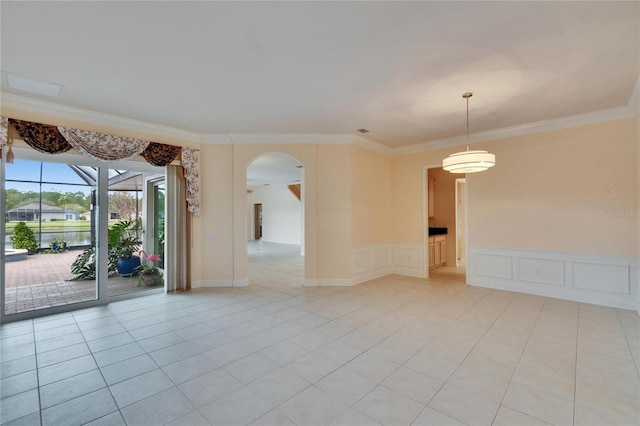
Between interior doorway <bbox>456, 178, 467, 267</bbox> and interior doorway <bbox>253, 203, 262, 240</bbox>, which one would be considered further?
interior doorway <bbox>253, 203, 262, 240</bbox>

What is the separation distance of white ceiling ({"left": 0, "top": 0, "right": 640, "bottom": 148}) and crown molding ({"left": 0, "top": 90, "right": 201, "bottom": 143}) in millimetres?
158

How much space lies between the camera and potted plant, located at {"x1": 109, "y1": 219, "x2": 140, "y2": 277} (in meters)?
5.39

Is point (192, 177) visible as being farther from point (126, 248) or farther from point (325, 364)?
point (325, 364)

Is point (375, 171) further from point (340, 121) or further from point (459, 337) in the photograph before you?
point (459, 337)

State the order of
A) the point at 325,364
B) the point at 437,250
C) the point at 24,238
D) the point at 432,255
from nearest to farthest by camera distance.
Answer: the point at 325,364, the point at 24,238, the point at 432,255, the point at 437,250

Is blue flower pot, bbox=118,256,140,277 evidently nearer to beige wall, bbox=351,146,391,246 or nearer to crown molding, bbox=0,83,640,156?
crown molding, bbox=0,83,640,156

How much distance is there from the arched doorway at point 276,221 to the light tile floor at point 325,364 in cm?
216

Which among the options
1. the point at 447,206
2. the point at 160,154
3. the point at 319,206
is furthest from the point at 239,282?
the point at 447,206

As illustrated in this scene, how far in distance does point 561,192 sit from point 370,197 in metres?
3.21

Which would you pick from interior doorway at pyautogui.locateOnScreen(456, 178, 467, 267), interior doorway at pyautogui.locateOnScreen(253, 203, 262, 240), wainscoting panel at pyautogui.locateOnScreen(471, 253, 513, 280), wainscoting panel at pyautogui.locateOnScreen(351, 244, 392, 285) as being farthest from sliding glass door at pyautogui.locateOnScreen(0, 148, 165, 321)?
interior doorway at pyautogui.locateOnScreen(253, 203, 262, 240)

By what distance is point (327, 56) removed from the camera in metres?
2.75

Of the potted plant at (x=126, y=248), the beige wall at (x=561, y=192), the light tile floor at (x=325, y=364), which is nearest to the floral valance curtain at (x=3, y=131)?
the potted plant at (x=126, y=248)

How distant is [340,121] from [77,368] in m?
4.42

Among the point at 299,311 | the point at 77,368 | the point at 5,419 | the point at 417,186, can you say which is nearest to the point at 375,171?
the point at 417,186
